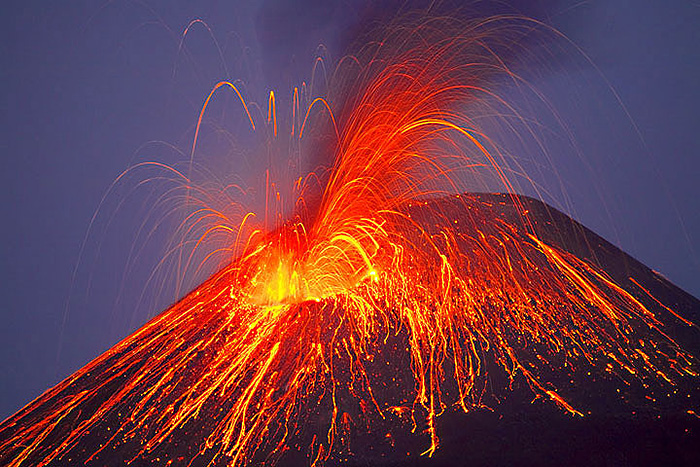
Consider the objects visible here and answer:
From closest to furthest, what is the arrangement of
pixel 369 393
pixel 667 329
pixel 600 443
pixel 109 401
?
pixel 600 443, pixel 369 393, pixel 109 401, pixel 667 329

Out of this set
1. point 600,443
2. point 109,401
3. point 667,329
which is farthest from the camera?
point 667,329

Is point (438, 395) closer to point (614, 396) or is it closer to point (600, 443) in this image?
point (600, 443)

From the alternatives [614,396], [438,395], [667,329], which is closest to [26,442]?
[438,395]

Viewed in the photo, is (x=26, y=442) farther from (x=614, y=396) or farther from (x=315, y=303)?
(x=614, y=396)

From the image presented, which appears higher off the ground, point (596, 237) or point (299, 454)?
point (596, 237)

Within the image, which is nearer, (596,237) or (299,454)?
(299,454)

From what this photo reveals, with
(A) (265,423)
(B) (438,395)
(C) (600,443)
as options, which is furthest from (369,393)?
(C) (600,443)

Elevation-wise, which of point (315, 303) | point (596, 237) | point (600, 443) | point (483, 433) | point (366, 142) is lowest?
point (600, 443)
